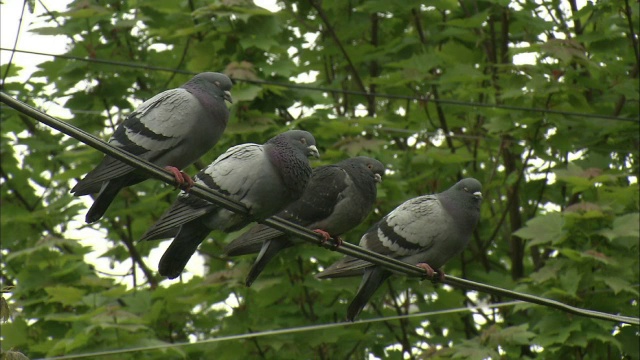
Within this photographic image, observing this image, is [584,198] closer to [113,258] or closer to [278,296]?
[278,296]

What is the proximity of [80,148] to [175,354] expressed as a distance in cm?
271

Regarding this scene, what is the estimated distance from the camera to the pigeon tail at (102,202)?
259 inches

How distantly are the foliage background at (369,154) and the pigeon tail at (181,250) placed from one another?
257 cm

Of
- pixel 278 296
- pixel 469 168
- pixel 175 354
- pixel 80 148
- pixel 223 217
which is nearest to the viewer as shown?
pixel 223 217

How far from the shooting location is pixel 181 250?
22.6ft

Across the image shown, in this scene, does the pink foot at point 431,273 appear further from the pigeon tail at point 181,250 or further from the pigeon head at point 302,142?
the pigeon tail at point 181,250

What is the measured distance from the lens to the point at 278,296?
420 inches

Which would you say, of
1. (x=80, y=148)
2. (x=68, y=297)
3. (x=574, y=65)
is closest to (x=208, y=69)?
(x=80, y=148)

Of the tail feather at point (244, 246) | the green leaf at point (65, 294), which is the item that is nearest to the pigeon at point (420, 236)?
the tail feather at point (244, 246)

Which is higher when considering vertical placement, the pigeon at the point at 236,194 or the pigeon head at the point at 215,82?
the pigeon head at the point at 215,82

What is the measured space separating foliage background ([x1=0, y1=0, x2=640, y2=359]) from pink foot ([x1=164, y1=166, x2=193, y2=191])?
10.6 feet

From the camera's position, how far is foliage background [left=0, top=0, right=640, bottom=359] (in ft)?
32.4

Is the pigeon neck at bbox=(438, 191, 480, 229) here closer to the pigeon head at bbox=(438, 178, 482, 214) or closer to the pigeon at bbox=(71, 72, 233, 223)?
the pigeon head at bbox=(438, 178, 482, 214)

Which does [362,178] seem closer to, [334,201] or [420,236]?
[334,201]
